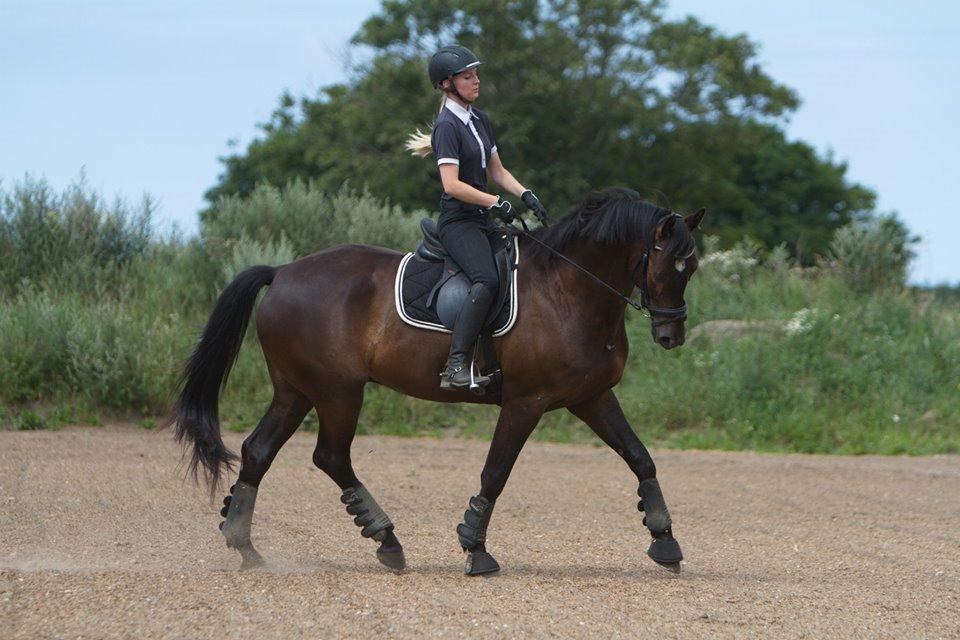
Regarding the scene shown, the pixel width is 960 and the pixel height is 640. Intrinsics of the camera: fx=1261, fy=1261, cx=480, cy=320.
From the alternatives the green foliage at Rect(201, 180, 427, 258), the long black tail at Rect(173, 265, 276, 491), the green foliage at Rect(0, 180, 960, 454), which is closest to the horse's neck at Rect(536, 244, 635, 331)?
the long black tail at Rect(173, 265, 276, 491)

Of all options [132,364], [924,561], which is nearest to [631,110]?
[132,364]

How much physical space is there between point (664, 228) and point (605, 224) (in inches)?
15.6

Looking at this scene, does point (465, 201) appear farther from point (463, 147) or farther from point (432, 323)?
point (432, 323)

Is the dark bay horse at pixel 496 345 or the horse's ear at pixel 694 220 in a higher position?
the horse's ear at pixel 694 220

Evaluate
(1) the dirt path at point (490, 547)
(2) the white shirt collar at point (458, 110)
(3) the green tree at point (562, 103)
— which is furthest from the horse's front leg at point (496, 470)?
(3) the green tree at point (562, 103)

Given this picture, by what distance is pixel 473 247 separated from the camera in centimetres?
698

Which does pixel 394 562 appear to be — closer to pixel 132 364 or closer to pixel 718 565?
pixel 718 565

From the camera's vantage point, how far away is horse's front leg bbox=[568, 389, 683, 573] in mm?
7164

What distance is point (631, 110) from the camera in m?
36.5

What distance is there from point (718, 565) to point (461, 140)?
3019 millimetres

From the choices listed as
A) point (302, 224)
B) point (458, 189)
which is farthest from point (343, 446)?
point (302, 224)

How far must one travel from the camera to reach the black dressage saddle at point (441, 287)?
7.00 meters

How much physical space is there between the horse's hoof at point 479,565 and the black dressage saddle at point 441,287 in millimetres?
1222

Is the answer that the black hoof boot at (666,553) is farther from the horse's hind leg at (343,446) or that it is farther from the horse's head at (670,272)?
the horse's hind leg at (343,446)
